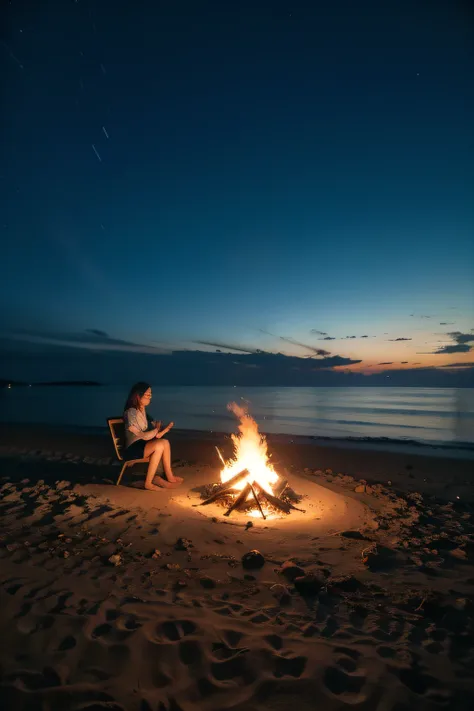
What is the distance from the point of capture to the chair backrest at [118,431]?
7.78 metres

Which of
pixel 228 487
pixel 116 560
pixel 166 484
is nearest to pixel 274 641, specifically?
pixel 116 560

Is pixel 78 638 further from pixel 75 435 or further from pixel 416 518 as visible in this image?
pixel 75 435

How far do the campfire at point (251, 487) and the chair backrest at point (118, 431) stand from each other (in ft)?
6.21

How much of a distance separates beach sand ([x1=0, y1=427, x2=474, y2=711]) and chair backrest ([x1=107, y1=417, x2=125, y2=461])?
764 millimetres

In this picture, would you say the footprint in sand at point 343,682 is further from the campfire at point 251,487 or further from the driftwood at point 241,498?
the driftwood at point 241,498

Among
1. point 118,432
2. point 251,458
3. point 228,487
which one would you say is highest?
point 118,432

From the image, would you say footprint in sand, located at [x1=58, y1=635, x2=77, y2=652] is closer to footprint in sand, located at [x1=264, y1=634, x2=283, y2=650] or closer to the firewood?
footprint in sand, located at [x1=264, y1=634, x2=283, y2=650]

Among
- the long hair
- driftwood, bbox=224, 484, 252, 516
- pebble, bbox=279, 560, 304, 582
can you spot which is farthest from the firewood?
the long hair

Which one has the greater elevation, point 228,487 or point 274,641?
point 228,487

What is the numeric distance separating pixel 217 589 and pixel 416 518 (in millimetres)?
4028

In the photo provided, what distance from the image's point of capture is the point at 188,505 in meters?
6.77

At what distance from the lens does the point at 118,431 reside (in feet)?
26.4

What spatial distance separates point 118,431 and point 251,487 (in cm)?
302

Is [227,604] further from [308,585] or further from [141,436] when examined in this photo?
[141,436]
